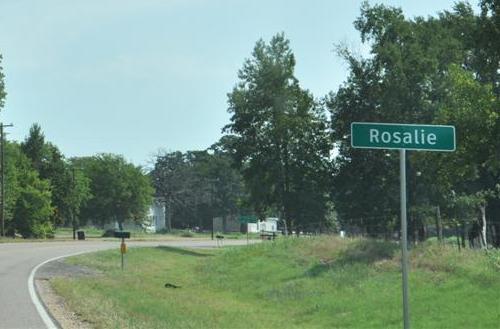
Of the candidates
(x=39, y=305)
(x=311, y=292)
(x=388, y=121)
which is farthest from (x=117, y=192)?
(x=39, y=305)

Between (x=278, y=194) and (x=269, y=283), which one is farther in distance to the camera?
(x=278, y=194)

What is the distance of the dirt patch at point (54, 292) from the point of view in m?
14.1

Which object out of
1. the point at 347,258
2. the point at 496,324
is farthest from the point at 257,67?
the point at 496,324

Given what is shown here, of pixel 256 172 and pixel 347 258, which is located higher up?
pixel 256 172

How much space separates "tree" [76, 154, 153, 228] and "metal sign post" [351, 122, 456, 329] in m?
115

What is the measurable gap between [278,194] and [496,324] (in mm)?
50749

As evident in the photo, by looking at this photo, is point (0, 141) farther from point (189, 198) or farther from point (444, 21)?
point (189, 198)

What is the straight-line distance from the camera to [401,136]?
826cm

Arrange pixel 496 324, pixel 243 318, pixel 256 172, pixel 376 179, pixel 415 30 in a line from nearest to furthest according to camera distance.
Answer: pixel 496 324
pixel 243 318
pixel 415 30
pixel 376 179
pixel 256 172

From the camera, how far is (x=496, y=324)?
571 inches

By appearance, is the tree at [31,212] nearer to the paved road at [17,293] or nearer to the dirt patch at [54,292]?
the paved road at [17,293]

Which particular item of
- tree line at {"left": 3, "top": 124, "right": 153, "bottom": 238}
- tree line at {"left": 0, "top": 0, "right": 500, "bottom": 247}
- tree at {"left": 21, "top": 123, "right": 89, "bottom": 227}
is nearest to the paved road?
tree line at {"left": 0, "top": 0, "right": 500, "bottom": 247}

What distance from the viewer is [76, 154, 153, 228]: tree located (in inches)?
4806

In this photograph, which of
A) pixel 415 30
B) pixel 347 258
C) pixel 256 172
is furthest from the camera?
pixel 256 172
